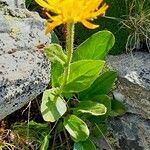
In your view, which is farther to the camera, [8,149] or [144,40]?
[144,40]

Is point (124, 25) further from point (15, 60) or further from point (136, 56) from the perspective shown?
point (15, 60)

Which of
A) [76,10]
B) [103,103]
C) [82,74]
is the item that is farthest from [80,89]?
[76,10]

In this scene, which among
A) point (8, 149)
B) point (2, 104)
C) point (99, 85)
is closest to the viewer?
point (2, 104)

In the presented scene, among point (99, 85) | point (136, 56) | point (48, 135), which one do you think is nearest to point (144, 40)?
point (136, 56)

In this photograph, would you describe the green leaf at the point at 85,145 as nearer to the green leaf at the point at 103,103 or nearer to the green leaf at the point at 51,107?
the green leaf at the point at 103,103

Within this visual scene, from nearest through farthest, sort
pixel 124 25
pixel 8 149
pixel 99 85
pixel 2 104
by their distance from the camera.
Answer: pixel 2 104 < pixel 8 149 < pixel 99 85 < pixel 124 25

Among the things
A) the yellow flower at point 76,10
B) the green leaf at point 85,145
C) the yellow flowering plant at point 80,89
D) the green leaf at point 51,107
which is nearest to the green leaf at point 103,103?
the yellow flowering plant at point 80,89

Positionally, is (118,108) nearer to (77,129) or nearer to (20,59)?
(77,129)
